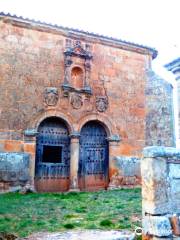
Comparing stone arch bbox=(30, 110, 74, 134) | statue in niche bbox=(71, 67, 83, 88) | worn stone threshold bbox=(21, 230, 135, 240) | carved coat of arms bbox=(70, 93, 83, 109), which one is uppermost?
statue in niche bbox=(71, 67, 83, 88)

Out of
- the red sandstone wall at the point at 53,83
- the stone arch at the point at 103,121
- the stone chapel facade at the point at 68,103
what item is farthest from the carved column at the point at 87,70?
the stone arch at the point at 103,121

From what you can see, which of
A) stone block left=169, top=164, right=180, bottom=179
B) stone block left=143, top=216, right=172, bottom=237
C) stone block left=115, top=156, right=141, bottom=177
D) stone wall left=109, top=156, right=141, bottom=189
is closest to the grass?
stone block left=143, top=216, right=172, bottom=237

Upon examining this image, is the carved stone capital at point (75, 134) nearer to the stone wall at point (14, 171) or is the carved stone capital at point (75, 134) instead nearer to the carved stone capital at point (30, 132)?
the carved stone capital at point (30, 132)

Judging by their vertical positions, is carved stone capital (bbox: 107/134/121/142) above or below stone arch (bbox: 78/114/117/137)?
below

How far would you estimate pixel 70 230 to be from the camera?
16.7ft

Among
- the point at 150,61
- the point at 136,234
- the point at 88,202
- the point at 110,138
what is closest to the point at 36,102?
the point at 110,138

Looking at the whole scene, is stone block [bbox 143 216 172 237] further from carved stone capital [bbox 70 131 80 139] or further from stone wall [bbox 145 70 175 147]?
stone wall [bbox 145 70 175 147]

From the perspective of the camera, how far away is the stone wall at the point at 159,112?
12.5 meters

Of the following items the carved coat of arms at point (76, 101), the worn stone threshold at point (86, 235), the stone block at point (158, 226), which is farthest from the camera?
the carved coat of arms at point (76, 101)

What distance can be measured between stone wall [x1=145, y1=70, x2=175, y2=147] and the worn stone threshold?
25.7 ft

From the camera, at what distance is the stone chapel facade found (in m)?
10.2

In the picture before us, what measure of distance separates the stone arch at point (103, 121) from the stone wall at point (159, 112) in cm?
169

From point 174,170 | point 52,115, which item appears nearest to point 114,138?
point 52,115

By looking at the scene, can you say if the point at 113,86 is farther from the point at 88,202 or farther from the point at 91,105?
the point at 88,202
